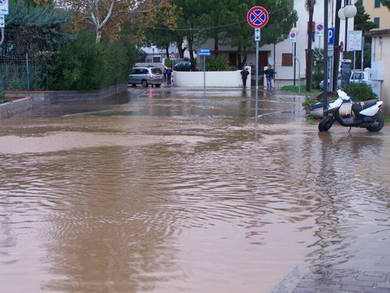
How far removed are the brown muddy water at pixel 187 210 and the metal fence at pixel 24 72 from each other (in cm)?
1409

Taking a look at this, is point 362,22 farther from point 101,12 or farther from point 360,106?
point 360,106

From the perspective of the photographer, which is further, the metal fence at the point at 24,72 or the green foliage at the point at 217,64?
the green foliage at the point at 217,64

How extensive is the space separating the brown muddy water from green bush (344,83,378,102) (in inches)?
223

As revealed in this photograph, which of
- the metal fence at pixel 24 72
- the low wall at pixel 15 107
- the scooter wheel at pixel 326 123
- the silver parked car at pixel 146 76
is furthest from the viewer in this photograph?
the silver parked car at pixel 146 76

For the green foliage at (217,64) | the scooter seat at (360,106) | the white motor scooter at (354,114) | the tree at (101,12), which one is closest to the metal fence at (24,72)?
the tree at (101,12)

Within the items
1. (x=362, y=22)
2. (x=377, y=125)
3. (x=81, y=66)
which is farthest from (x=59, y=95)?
(x=362, y=22)

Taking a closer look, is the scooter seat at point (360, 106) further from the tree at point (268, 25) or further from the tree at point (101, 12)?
the tree at point (268, 25)

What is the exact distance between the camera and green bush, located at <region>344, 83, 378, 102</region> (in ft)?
70.3

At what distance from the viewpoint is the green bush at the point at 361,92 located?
21422 mm

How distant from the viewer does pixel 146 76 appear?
56.3 m

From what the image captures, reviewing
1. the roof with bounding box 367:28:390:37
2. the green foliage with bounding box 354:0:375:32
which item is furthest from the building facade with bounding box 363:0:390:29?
the roof with bounding box 367:28:390:37

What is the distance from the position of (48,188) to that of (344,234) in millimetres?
4372

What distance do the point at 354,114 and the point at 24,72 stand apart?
17873mm

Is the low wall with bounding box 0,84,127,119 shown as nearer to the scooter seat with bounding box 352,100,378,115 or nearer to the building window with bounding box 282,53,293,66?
the scooter seat with bounding box 352,100,378,115
